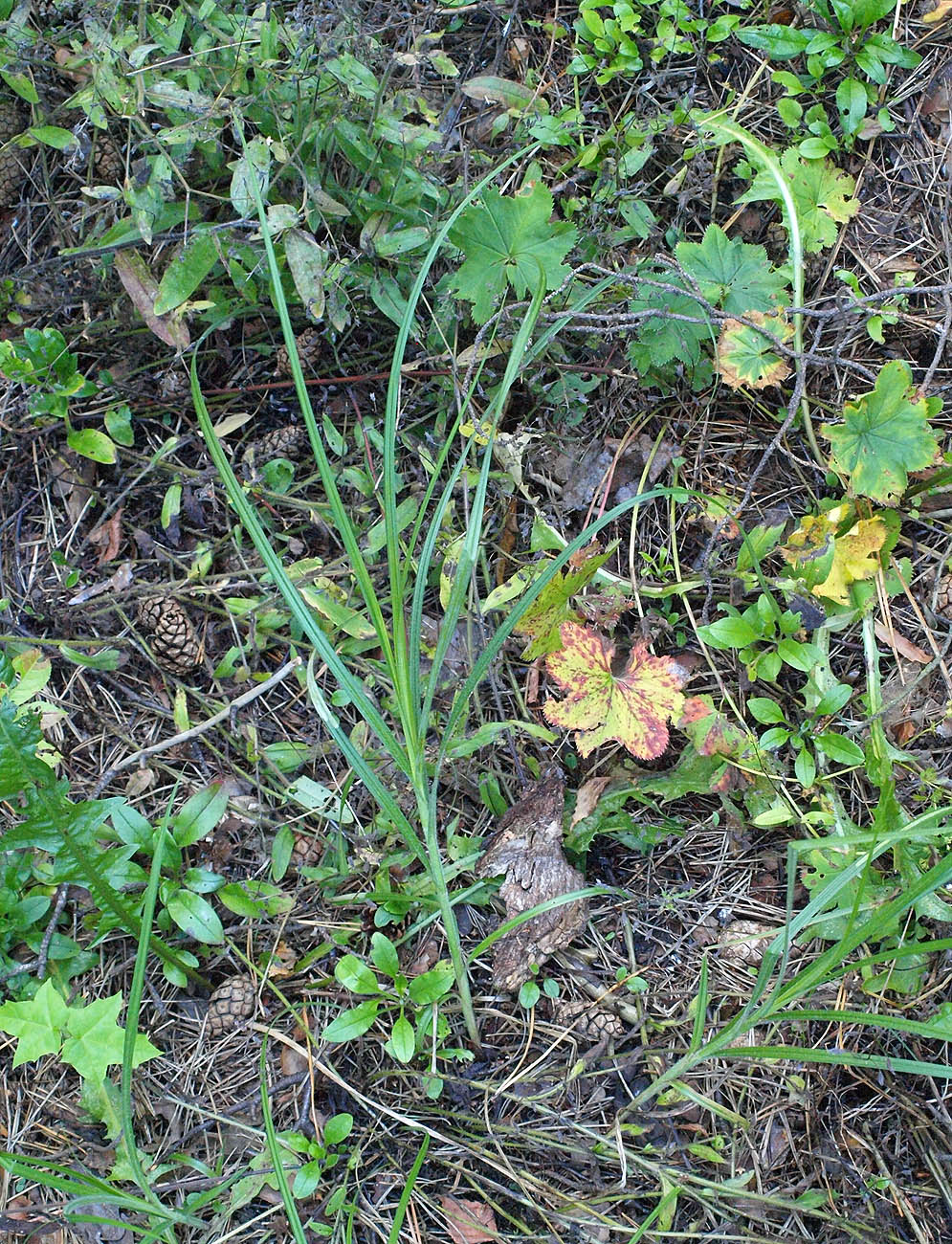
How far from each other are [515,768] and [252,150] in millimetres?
1200

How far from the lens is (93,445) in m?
1.87

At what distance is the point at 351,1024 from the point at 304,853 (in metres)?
0.32

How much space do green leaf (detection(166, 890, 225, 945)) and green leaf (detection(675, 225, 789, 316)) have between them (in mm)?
1515

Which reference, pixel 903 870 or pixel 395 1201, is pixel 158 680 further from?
pixel 903 870

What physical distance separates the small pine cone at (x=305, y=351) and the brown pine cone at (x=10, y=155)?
2.31 feet

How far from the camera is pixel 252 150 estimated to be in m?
1.57

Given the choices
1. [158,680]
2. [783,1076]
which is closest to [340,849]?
[158,680]

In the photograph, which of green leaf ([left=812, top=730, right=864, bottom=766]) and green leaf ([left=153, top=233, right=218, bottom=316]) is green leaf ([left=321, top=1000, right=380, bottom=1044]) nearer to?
green leaf ([left=812, top=730, right=864, bottom=766])

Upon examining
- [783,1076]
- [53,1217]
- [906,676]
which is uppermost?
[906,676]

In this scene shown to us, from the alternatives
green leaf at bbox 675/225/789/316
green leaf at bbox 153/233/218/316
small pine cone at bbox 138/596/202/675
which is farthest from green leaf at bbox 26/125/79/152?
green leaf at bbox 675/225/789/316

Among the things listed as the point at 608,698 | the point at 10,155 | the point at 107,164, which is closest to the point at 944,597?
the point at 608,698

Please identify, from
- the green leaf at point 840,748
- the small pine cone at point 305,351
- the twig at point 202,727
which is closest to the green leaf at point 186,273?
the small pine cone at point 305,351

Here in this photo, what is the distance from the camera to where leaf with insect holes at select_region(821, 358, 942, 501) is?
1.69 meters

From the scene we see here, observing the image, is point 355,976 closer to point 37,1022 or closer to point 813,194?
point 37,1022
